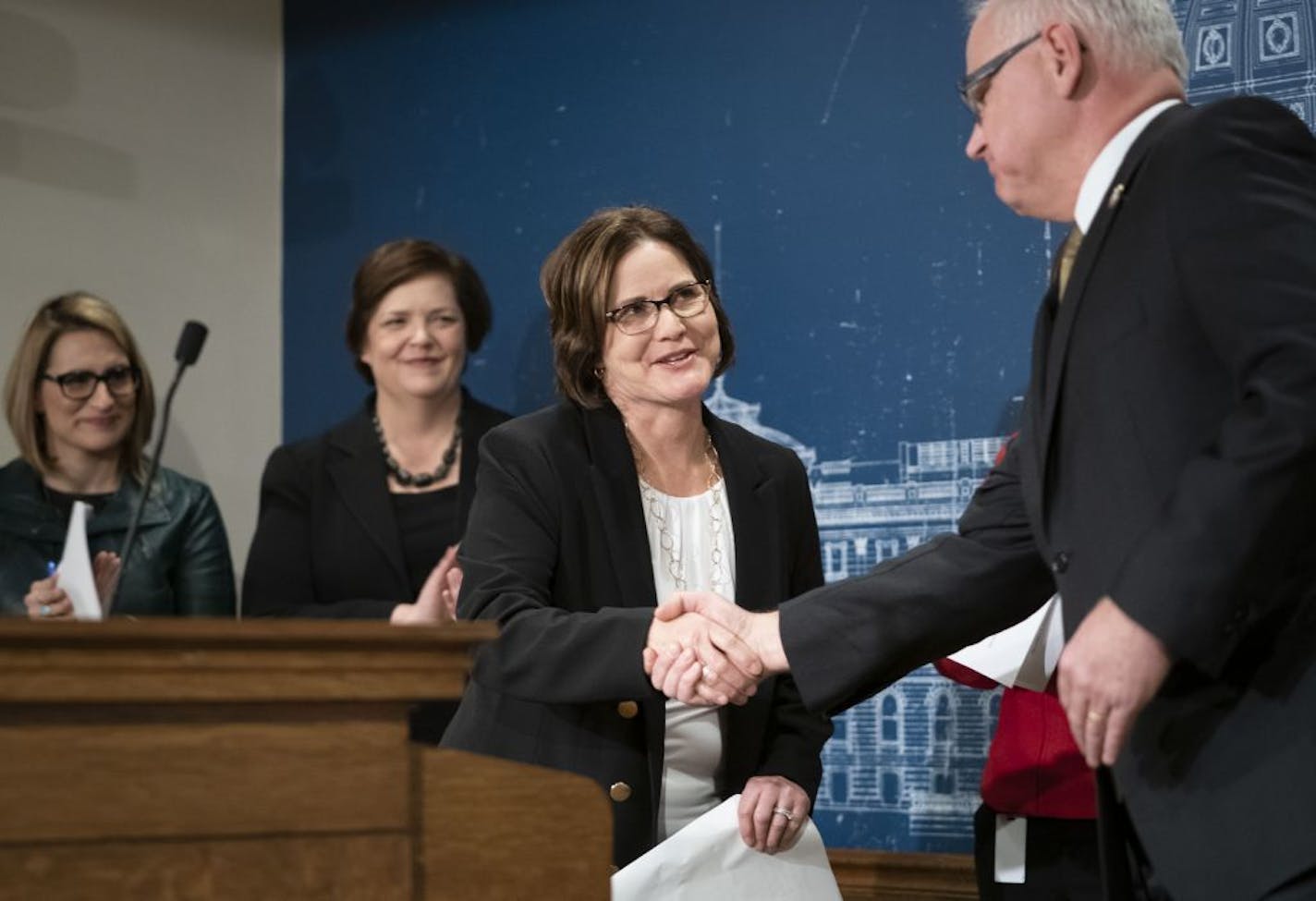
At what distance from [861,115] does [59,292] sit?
2030 millimetres

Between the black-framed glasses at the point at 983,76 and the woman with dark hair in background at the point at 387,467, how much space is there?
6.20ft

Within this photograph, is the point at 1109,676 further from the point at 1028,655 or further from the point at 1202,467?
the point at 1028,655

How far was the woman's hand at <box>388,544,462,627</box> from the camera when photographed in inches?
140

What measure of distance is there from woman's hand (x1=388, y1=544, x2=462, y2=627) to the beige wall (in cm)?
125

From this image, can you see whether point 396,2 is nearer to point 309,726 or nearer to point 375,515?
point 375,515

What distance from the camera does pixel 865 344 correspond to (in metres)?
3.66

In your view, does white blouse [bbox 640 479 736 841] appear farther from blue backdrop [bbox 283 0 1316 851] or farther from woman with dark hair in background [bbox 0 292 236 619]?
woman with dark hair in background [bbox 0 292 236 619]

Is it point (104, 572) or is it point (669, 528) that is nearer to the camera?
point (669, 528)

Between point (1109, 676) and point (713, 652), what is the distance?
0.74 meters

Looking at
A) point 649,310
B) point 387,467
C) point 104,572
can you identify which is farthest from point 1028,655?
point 104,572

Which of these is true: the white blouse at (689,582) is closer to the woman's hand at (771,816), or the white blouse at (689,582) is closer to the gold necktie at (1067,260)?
the woman's hand at (771,816)

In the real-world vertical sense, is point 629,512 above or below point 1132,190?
below

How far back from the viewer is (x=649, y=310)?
9.13ft

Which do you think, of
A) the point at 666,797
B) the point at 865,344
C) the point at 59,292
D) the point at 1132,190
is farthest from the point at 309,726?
the point at 59,292
